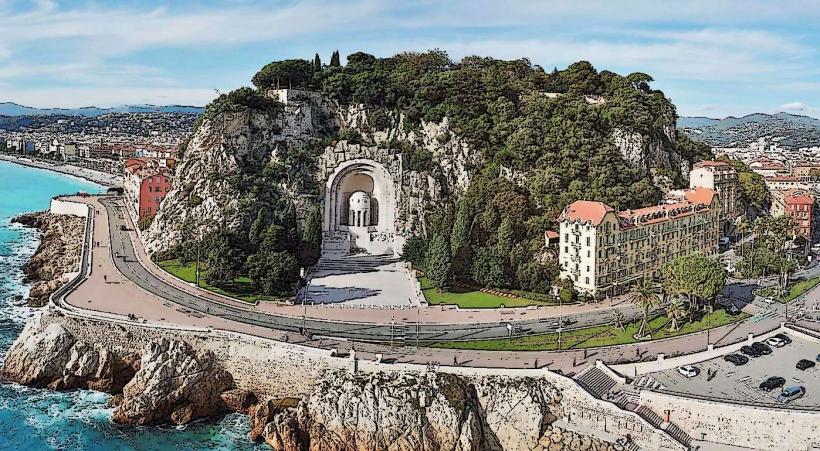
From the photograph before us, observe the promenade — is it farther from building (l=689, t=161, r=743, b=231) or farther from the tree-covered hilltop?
building (l=689, t=161, r=743, b=231)

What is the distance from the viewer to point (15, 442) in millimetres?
33219

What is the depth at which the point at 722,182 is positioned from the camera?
64812mm

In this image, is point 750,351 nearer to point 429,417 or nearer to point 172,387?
point 429,417

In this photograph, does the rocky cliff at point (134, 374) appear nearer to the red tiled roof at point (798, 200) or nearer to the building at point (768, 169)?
the red tiled roof at point (798, 200)

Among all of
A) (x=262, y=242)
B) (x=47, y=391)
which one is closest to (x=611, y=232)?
(x=262, y=242)

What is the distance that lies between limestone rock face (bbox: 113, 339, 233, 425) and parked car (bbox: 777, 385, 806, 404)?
26.1 meters

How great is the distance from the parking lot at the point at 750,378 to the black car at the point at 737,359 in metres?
0.21

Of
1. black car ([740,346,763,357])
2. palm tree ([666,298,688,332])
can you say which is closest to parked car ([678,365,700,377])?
black car ([740,346,763,357])

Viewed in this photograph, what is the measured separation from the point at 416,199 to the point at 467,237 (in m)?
10.4

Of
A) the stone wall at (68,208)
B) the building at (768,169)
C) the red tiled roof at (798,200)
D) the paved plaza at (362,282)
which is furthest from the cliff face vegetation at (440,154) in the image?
the building at (768,169)

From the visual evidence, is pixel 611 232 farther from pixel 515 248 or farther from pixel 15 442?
pixel 15 442

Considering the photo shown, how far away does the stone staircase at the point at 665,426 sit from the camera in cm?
3155

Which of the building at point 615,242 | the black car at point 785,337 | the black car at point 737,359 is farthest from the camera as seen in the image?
the building at point 615,242

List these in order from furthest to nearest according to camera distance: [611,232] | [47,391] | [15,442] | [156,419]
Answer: [611,232] → [47,391] → [156,419] → [15,442]
